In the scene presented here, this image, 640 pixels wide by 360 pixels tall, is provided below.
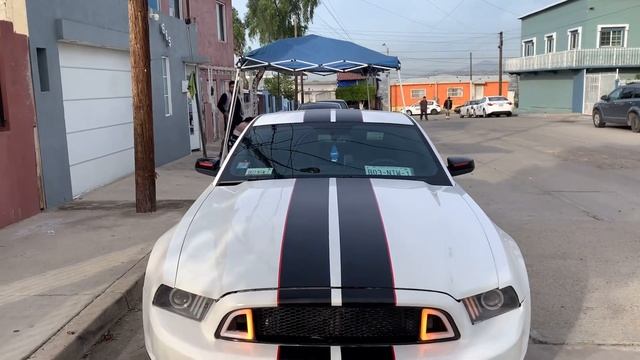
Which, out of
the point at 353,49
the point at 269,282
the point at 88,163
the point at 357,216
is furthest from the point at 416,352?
the point at 353,49

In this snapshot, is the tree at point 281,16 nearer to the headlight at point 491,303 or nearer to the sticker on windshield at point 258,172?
the sticker on windshield at point 258,172

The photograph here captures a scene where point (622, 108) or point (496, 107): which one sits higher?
point (622, 108)

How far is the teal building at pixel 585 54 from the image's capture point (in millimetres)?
36938

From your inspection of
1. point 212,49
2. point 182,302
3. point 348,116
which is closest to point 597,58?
point 212,49

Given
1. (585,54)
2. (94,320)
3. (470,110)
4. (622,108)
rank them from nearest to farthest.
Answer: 1. (94,320)
2. (622,108)
3. (585,54)
4. (470,110)

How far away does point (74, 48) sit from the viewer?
9.08 metres

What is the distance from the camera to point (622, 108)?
21.3m

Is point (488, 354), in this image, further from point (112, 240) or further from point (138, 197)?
point (138, 197)

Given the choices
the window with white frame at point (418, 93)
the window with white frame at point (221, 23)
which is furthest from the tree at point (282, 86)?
the window with white frame at point (221, 23)

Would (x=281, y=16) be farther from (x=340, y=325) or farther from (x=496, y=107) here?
(x=340, y=325)

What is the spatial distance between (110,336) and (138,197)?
3.68 metres

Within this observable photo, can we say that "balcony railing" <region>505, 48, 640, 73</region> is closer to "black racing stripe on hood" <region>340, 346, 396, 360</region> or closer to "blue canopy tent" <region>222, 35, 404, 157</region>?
"blue canopy tent" <region>222, 35, 404, 157</region>

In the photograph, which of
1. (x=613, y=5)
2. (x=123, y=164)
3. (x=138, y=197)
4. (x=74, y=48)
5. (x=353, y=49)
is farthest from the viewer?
(x=613, y=5)

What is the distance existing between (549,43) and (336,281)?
47163 millimetres
